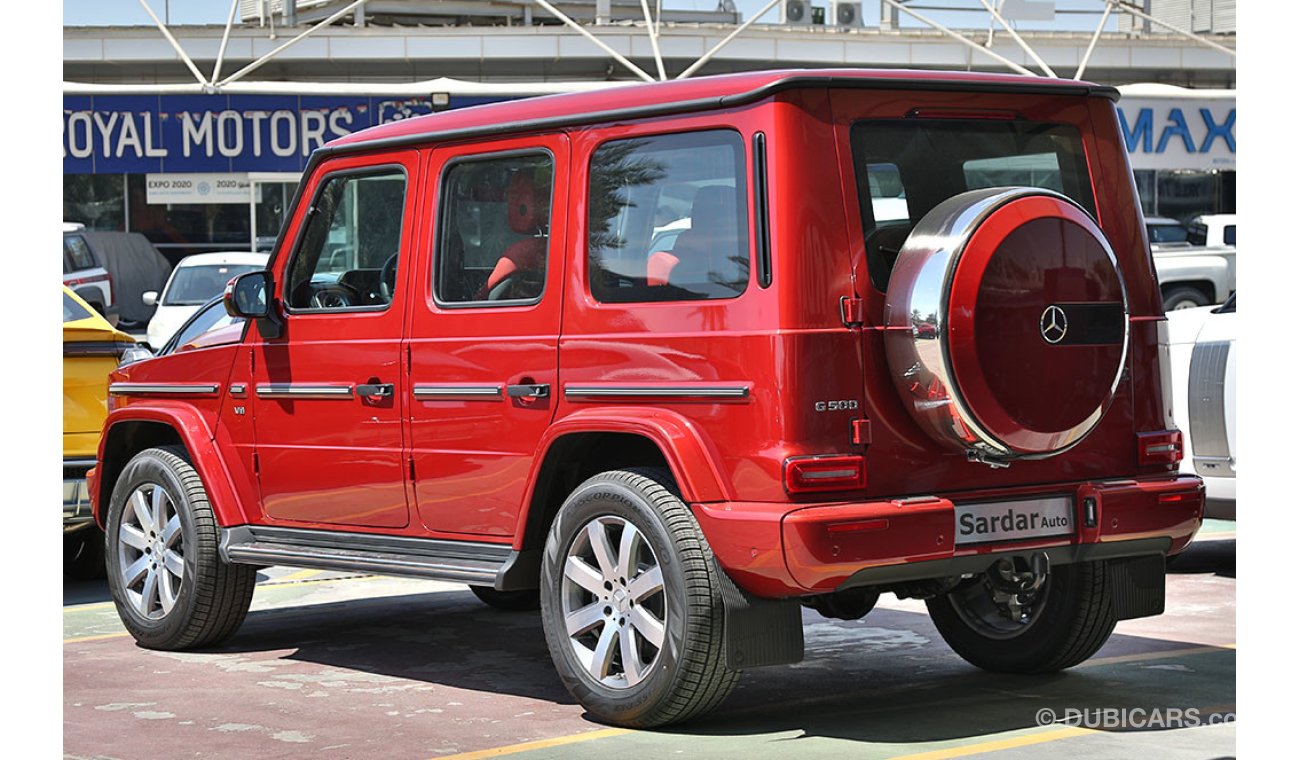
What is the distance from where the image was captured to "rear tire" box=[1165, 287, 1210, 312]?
24.9 metres

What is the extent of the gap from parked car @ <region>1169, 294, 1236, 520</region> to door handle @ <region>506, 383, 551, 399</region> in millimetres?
3948

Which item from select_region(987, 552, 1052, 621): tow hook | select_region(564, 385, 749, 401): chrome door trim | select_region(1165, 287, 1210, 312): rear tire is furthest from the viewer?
select_region(1165, 287, 1210, 312): rear tire

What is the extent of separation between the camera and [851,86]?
611 cm

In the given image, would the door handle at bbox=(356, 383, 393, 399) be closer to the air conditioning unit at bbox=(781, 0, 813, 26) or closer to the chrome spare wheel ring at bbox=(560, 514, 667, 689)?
the chrome spare wheel ring at bbox=(560, 514, 667, 689)

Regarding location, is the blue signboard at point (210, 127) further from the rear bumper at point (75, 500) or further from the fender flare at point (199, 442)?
the fender flare at point (199, 442)

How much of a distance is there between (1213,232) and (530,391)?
75.4ft

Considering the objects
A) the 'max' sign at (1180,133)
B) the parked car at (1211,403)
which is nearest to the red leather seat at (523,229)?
the parked car at (1211,403)

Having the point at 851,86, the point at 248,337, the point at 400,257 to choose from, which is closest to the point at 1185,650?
the point at 851,86

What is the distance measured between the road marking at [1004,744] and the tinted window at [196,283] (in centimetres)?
1906

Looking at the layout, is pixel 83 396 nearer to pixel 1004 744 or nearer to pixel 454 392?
pixel 454 392

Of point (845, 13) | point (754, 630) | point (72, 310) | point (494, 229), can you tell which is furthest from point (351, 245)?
point (845, 13)

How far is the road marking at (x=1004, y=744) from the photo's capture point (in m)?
5.75

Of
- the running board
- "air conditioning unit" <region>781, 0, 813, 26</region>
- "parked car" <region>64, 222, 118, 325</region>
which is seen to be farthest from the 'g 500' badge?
"air conditioning unit" <region>781, 0, 813, 26</region>

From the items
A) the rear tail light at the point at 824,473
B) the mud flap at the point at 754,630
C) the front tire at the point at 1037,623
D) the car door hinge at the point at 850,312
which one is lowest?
the front tire at the point at 1037,623
